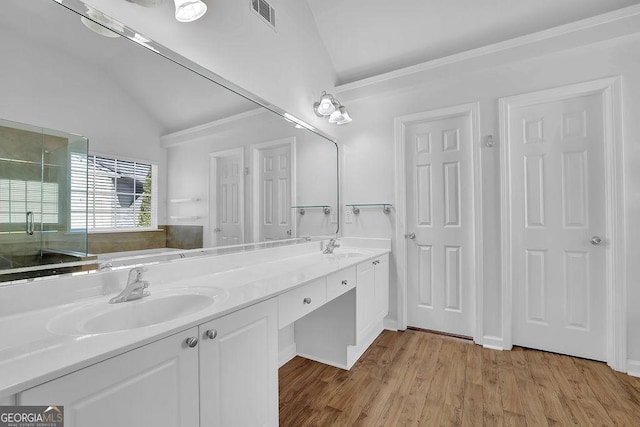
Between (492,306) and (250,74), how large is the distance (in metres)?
2.59

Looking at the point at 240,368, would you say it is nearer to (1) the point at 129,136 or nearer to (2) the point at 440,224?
(1) the point at 129,136

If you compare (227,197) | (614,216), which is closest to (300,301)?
(227,197)

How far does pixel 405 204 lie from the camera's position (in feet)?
9.32

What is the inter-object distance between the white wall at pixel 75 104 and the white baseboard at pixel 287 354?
1.38 metres

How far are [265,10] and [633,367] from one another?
3.54m

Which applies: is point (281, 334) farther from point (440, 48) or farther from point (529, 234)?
point (440, 48)

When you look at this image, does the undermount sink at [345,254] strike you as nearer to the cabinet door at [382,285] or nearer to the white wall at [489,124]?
the cabinet door at [382,285]

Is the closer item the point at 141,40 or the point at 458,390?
the point at 141,40

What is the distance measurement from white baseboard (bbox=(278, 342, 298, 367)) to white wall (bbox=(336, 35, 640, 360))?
1084 millimetres

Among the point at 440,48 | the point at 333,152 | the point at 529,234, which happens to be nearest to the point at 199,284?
the point at 333,152

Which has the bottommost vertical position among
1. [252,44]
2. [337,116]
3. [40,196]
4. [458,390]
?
[458,390]

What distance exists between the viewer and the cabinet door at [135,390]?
670 mm

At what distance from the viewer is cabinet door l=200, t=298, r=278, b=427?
39.3 inches

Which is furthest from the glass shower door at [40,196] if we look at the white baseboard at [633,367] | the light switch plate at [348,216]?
the white baseboard at [633,367]
